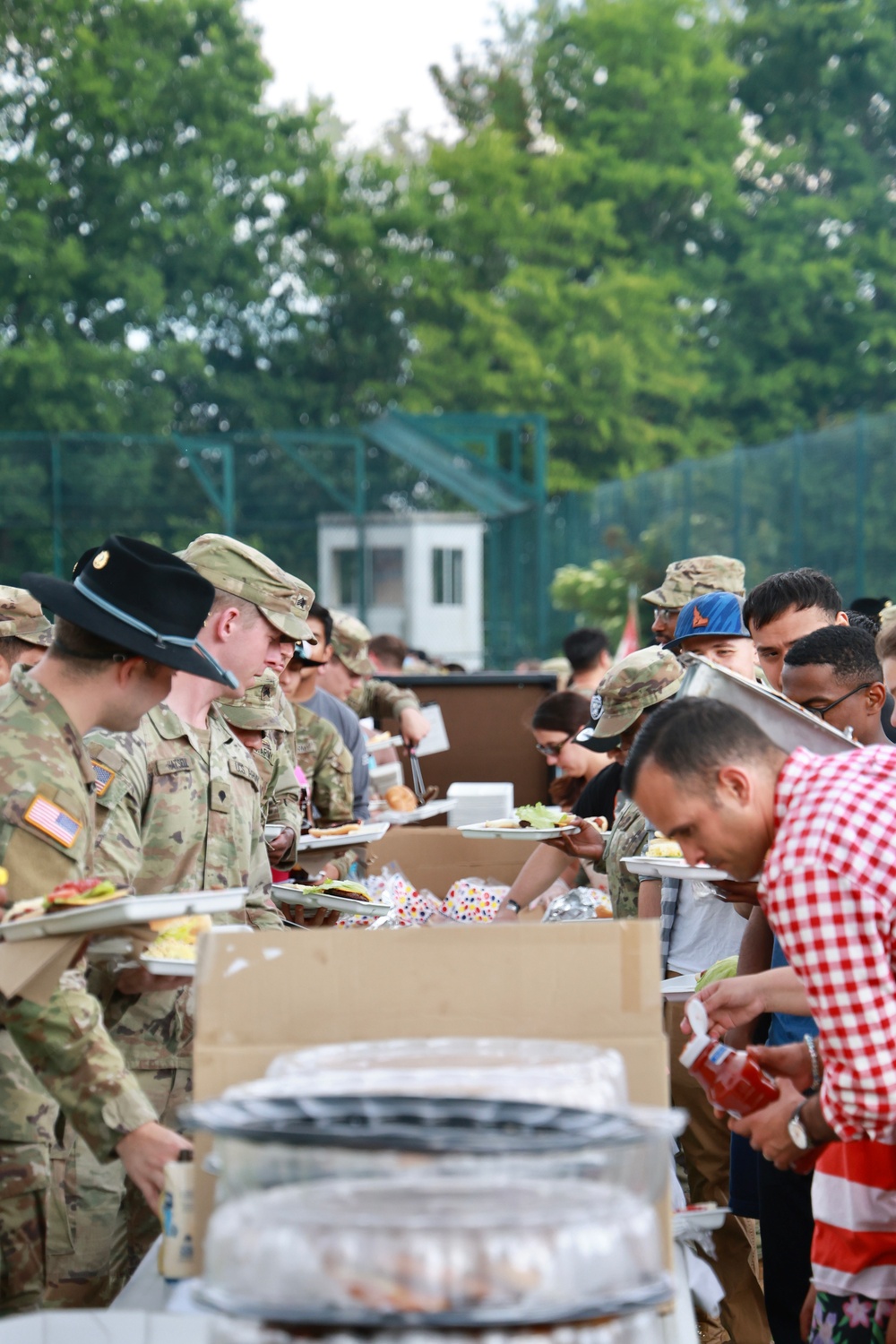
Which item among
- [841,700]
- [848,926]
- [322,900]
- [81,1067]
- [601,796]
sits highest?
[841,700]

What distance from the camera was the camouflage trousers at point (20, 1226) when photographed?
2.91 metres

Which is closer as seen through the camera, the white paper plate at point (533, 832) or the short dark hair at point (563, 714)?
the white paper plate at point (533, 832)

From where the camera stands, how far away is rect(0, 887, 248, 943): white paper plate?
230 centimetres

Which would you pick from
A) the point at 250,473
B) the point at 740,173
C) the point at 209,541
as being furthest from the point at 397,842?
the point at 740,173

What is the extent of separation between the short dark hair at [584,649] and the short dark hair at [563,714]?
2.99 m

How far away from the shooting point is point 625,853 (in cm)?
481

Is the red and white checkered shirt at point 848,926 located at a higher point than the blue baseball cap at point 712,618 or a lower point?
lower

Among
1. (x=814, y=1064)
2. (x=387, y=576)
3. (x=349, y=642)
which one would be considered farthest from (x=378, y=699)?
(x=387, y=576)

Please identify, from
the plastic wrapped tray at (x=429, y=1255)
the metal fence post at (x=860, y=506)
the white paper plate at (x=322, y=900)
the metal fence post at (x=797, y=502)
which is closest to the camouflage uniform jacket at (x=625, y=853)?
the white paper plate at (x=322, y=900)

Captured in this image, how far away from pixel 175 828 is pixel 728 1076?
61.3 inches

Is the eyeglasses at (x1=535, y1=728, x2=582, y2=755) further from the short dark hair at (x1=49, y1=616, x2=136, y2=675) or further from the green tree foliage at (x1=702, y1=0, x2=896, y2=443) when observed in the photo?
the green tree foliage at (x1=702, y1=0, x2=896, y2=443)

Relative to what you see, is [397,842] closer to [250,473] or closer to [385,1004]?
[385,1004]

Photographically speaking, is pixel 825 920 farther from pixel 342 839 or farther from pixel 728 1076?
pixel 342 839

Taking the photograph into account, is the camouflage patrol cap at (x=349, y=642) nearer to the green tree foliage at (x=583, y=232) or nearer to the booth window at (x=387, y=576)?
the booth window at (x=387, y=576)
